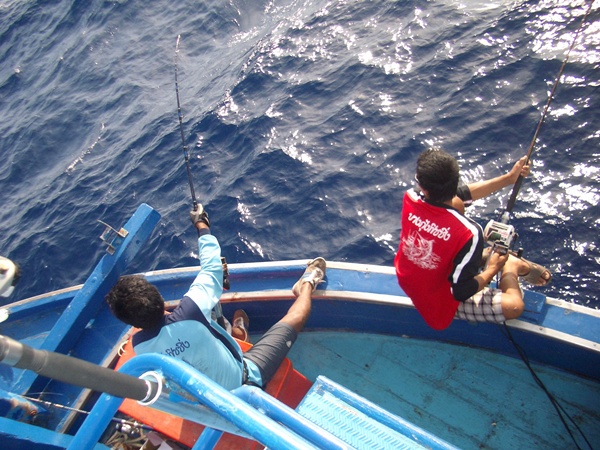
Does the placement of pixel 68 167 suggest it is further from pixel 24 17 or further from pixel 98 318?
pixel 24 17

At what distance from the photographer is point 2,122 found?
1362 cm

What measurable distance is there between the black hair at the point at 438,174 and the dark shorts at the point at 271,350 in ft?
6.21

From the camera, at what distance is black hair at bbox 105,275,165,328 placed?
3365 mm

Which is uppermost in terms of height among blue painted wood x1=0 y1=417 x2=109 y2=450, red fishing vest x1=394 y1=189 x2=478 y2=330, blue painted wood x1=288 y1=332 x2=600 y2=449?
red fishing vest x1=394 y1=189 x2=478 y2=330

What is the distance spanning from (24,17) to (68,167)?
10.8m

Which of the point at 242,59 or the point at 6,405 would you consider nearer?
the point at 6,405

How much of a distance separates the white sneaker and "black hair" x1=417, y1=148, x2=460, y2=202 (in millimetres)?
1678

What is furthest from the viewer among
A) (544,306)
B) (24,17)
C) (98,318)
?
(24,17)

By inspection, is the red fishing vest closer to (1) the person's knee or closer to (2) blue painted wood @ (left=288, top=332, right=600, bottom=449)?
(1) the person's knee

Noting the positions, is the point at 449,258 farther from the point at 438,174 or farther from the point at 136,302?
the point at 136,302

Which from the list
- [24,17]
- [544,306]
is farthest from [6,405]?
[24,17]

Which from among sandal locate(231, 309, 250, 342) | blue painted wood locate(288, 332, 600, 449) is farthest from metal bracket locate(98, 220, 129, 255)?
blue painted wood locate(288, 332, 600, 449)

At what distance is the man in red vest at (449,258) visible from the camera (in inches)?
146

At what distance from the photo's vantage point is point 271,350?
4367 mm
